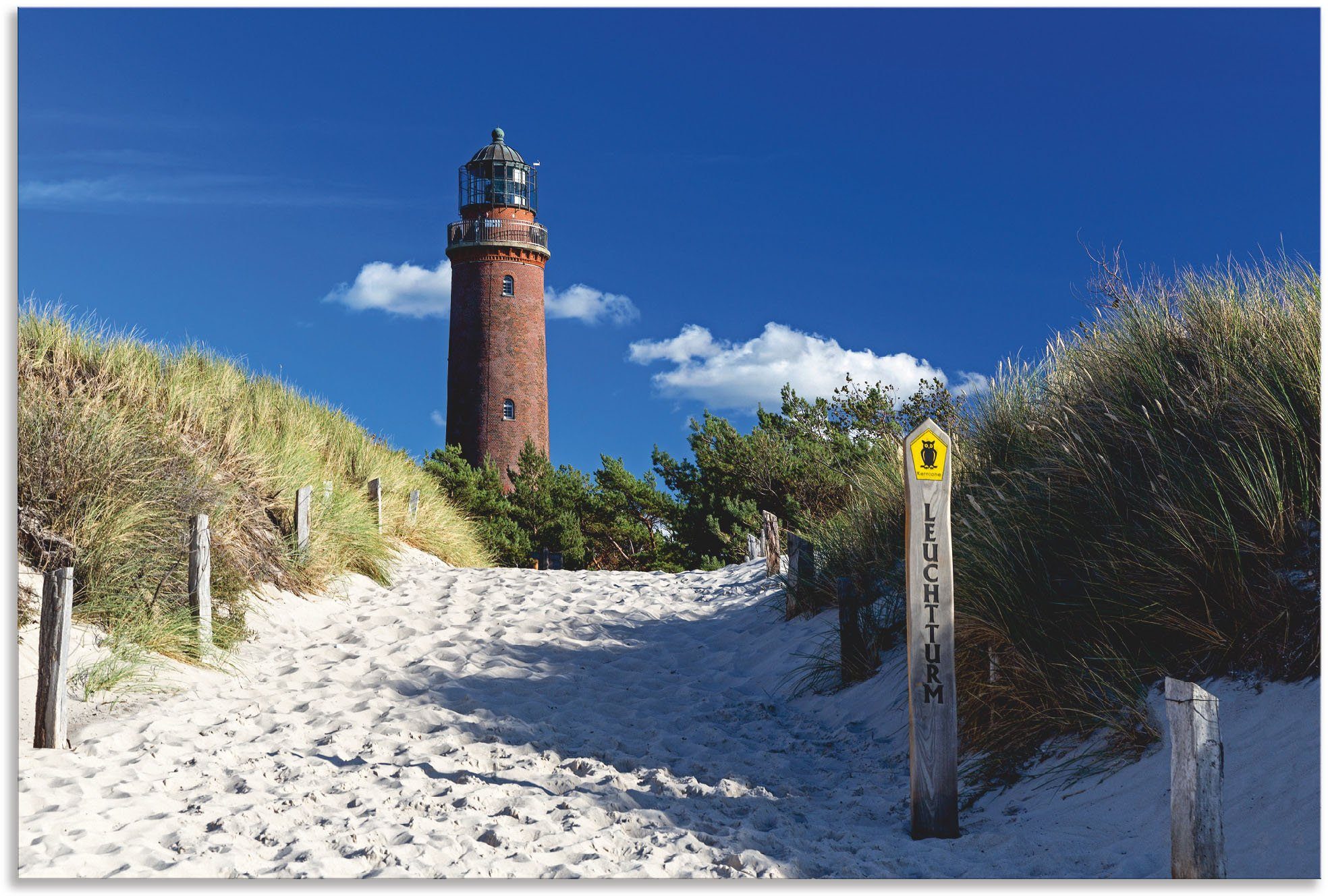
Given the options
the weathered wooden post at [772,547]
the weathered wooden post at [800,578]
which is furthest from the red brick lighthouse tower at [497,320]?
the weathered wooden post at [800,578]

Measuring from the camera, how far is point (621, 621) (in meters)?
9.91

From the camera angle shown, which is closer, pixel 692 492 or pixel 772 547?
pixel 772 547

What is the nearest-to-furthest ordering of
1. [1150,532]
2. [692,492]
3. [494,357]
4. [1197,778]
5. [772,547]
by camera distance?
1. [1197,778]
2. [1150,532]
3. [772,547]
4. [692,492]
5. [494,357]

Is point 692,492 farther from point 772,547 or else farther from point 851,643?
point 851,643

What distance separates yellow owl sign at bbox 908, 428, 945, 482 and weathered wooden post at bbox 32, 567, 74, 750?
4.71 metres

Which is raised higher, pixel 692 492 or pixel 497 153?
pixel 497 153

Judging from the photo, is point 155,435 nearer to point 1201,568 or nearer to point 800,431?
point 1201,568

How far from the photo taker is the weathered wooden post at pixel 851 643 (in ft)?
23.9

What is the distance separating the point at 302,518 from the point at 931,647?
7.55 metres

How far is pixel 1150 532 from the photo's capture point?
5.34 metres

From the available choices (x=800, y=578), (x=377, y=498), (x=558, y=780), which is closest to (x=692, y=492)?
(x=377, y=498)

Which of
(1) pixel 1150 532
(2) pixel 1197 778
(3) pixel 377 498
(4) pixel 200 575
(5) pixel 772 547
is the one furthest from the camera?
(3) pixel 377 498

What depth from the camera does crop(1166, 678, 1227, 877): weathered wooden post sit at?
345cm

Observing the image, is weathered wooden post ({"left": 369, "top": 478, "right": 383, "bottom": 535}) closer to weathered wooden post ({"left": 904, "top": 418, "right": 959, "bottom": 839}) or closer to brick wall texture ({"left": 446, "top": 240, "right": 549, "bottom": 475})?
Result: weathered wooden post ({"left": 904, "top": 418, "right": 959, "bottom": 839})
